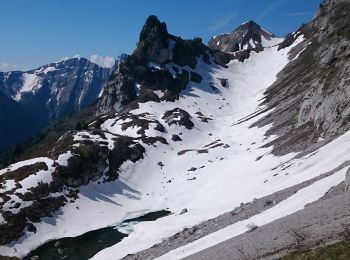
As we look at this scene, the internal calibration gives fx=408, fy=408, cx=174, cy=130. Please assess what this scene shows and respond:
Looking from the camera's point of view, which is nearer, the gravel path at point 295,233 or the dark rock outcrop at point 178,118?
the gravel path at point 295,233

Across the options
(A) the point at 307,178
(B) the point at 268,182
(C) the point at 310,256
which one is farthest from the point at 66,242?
(C) the point at 310,256

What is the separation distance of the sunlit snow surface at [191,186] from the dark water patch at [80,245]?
2038 millimetres

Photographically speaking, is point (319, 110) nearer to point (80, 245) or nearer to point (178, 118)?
point (80, 245)

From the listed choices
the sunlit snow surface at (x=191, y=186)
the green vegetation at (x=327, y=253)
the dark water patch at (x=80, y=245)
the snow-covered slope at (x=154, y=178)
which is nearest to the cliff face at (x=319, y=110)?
the snow-covered slope at (x=154, y=178)

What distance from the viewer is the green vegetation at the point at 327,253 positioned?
76.8ft

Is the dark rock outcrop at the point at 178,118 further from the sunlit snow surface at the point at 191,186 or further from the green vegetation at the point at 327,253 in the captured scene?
the green vegetation at the point at 327,253

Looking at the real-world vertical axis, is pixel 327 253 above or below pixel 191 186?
below

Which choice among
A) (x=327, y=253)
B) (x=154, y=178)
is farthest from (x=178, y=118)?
(x=327, y=253)

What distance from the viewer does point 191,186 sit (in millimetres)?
93375

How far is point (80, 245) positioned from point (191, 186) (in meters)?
32.6

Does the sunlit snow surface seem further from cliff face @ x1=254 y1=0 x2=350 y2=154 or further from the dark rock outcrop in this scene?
cliff face @ x1=254 y1=0 x2=350 y2=154

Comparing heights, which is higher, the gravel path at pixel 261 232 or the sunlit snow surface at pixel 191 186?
the sunlit snow surface at pixel 191 186

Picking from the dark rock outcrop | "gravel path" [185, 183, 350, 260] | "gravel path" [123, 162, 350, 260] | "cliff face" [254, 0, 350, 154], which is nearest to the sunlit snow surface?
the dark rock outcrop

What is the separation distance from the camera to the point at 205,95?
626 feet
